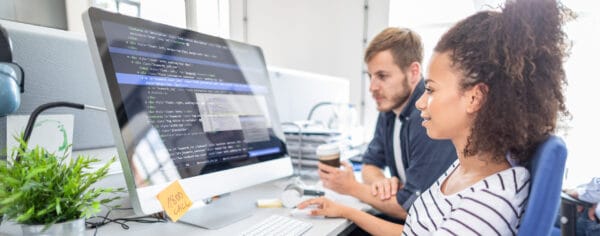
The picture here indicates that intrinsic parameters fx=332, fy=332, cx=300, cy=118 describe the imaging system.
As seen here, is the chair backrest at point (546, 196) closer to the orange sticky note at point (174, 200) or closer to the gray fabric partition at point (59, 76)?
the orange sticky note at point (174, 200)

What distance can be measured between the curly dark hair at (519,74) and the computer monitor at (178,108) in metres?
0.57

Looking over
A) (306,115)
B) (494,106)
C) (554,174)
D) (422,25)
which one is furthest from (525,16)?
(422,25)

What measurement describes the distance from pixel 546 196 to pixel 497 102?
175 mm

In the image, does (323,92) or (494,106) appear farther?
(323,92)

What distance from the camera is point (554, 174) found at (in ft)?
1.65

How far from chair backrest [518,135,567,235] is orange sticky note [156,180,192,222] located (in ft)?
2.02

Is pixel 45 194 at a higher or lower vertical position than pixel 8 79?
lower

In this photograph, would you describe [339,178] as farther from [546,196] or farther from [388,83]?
[546,196]

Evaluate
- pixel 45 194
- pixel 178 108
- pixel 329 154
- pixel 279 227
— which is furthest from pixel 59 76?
pixel 329 154

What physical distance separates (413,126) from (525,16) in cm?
61

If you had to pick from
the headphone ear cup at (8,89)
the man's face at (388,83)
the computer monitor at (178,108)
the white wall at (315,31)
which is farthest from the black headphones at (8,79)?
the white wall at (315,31)

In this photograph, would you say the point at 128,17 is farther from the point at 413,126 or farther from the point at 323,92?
the point at 323,92

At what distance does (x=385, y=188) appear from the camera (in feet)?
3.67

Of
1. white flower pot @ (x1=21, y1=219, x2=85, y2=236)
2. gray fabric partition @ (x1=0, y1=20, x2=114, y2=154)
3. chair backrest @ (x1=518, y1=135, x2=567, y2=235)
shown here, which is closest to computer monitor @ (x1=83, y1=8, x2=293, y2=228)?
white flower pot @ (x1=21, y1=219, x2=85, y2=236)
